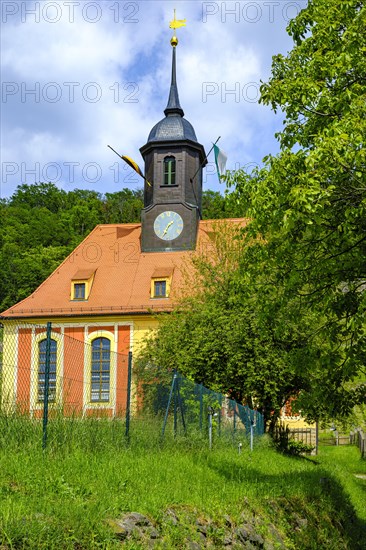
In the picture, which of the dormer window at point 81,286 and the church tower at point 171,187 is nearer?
the dormer window at point 81,286

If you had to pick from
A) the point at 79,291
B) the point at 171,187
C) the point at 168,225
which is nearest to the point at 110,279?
the point at 79,291

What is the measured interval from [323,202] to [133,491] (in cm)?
390

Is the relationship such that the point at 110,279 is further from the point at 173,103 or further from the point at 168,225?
the point at 173,103

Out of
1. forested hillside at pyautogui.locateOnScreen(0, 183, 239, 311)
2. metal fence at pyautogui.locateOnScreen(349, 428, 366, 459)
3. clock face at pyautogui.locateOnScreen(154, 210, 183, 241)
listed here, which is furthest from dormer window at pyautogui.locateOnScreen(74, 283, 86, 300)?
forested hillside at pyautogui.locateOnScreen(0, 183, 239, 311)

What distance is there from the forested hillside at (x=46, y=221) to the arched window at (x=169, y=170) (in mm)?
11786

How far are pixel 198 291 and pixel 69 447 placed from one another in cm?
1968

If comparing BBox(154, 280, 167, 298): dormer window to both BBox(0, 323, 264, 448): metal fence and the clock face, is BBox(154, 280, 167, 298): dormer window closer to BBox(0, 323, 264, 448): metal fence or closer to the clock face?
the clock face

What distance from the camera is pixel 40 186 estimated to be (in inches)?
2859

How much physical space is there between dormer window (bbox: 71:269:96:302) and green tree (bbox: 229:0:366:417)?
2687 cm

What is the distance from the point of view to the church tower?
40125 mm

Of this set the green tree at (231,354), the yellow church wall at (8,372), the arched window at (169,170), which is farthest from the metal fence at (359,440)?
the yellow church wall at (8,372)

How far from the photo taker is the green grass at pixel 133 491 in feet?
20.2

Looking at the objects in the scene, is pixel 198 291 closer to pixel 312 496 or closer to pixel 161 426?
pixel 161 426

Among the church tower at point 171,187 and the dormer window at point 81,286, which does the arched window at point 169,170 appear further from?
the dormer window at point 81,286
